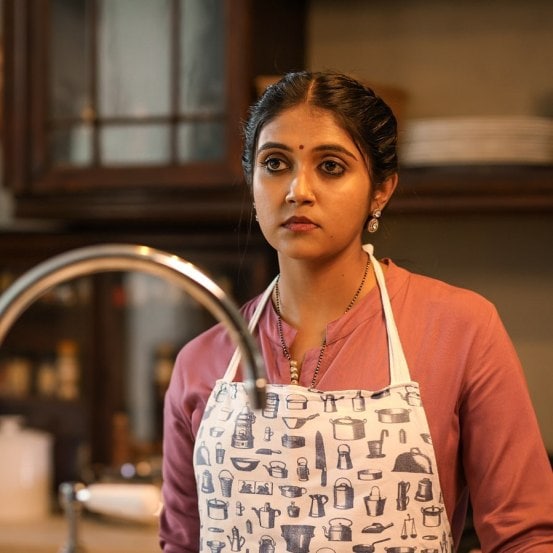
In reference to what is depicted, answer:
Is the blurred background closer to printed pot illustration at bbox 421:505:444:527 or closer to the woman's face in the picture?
the woman's face

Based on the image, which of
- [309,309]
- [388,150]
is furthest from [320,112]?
[309,309]

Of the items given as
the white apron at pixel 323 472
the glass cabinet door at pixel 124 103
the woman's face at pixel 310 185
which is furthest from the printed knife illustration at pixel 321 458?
the glass cabinet door at pixel 124 103

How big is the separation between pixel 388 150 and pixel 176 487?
499 millimetres

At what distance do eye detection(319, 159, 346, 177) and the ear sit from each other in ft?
0.27

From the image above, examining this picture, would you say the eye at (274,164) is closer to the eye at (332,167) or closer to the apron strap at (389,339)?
the eye at (332,167)

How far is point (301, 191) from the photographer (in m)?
1.25

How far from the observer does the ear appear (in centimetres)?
135

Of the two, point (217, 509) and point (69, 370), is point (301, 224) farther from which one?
point (69, 370)

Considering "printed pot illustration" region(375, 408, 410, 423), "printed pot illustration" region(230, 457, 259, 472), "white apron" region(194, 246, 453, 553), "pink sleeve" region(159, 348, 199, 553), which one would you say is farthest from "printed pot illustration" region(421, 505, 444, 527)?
"pink sleeve" region(159, 348, 199, 553)

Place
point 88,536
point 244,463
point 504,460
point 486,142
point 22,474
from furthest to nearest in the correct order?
point 22,474, point 88,536, point 486,142, point 244,463, point 504,460

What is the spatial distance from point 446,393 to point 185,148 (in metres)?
1.14

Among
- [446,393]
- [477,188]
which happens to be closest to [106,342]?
[477,188]

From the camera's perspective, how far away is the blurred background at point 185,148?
224cm

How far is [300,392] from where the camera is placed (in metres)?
1.30
